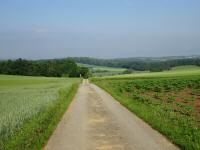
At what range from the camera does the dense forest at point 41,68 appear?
142m

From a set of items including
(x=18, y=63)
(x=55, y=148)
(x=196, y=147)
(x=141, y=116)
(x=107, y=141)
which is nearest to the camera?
(x=196, y=147)

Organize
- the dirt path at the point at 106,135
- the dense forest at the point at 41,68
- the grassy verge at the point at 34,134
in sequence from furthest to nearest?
1. the dense forest at the point at 41,68
2. the grassy verge at the point at 34,134
3. the dirt path at the point at 106,135

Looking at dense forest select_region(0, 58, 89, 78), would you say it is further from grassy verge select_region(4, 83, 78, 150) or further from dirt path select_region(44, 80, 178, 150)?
dirt path select_region(44, 80, 178, 150)

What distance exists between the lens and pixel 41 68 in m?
147

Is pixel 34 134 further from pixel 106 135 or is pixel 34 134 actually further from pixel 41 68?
pixel 41 68

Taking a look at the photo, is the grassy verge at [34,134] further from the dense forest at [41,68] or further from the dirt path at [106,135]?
the dense forest at [41,68]

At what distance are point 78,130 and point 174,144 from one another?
14.1 ft

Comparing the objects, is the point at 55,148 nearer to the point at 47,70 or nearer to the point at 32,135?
the point at 32,135

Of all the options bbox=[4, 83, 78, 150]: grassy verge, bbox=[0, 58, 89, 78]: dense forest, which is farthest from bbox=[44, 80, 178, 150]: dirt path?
bbox=[0, 58, 89, 78]: dense forest

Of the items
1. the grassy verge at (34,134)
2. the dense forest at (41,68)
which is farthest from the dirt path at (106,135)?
the dense forest at (41,68)

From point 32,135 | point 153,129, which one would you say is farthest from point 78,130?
point 153,129

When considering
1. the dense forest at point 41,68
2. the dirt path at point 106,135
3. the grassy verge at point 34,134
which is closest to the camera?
the dirt path at point 106,135

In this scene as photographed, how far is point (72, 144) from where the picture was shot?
10.9 m

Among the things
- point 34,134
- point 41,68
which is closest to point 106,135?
point 34,134
